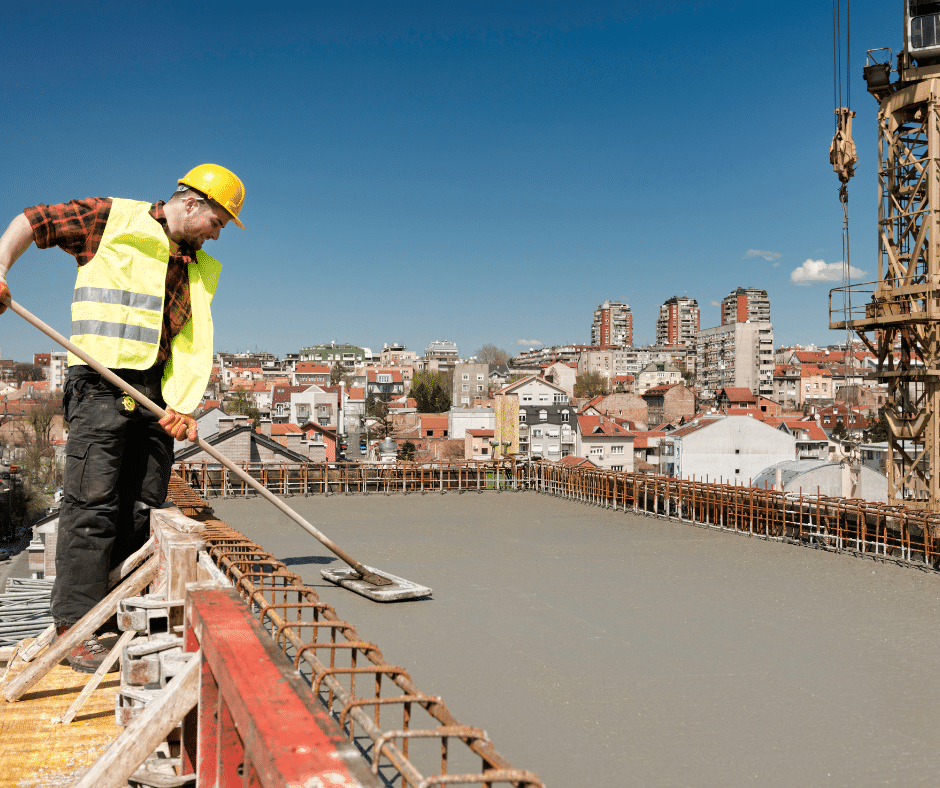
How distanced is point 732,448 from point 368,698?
124ft

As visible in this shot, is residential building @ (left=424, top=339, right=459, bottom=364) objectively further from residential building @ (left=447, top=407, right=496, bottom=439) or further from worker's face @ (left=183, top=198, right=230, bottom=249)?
worker's face @ (left=183, top=198, right=230, bottom=249)

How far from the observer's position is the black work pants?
340cm

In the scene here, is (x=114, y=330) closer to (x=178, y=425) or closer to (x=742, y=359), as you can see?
(x=178, y=425)

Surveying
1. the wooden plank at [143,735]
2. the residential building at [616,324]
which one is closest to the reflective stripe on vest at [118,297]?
the wooden plank at [143,735]

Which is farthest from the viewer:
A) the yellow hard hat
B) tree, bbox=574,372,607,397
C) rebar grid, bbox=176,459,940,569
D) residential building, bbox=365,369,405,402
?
residential building, bbox=365,369,405,402

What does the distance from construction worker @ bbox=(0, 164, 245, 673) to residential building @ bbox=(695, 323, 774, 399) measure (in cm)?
10615

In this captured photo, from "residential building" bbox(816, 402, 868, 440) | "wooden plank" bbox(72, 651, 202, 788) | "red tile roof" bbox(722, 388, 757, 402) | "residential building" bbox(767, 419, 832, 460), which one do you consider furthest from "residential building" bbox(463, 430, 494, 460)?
"wooden plank" bbox(72, 651, 202, 788)

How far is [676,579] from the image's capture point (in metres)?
6.94

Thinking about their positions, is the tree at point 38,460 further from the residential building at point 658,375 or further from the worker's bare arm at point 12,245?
the residential building at point 658,375

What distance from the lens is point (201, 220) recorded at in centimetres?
358

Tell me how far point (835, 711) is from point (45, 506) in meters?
53.3

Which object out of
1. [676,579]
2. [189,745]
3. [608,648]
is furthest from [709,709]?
[676,579]

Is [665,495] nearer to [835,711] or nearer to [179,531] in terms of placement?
[835,711]

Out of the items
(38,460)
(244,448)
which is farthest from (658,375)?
(244,448)
